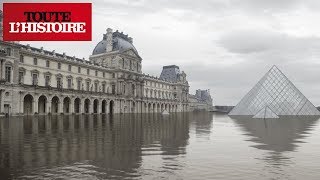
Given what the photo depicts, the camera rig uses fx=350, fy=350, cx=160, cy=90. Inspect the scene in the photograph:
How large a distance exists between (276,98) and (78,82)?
44311 millimetres

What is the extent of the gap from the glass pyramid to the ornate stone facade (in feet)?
94.8

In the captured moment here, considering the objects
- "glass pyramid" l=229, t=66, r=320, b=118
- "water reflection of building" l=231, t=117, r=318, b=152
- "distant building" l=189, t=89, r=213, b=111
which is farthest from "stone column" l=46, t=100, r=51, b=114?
"distant building" l=189, t=89, r=213, b=111

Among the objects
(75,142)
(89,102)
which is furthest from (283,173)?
(89,102)

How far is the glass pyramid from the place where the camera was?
7781 centimetres

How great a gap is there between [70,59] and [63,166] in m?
67.1

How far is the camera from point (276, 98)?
78625mm

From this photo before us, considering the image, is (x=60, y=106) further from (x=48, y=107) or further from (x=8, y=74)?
(x=8, y=74)

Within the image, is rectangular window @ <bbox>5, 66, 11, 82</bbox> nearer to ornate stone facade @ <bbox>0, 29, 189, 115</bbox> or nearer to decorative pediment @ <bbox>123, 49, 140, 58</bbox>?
ornate stone facade @ <bbox>0, 29, 189, 115</bbox>

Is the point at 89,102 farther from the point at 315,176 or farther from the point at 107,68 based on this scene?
the point at 315,176

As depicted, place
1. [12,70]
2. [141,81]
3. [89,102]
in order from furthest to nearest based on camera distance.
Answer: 1. [141,81]
2. [89,102]
3. [12,70]

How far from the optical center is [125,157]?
40.7 ft

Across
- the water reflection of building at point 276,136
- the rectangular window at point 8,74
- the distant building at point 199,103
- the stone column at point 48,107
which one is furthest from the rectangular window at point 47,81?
the distant building at point 199,103

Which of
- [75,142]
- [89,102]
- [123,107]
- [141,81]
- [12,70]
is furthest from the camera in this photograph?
[141,81]

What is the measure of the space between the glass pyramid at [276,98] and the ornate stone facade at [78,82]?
28892mm
